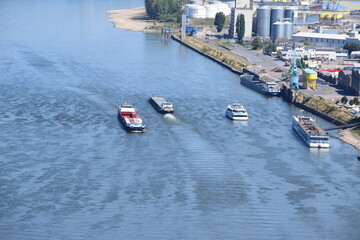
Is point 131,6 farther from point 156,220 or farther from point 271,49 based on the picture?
point 156,220

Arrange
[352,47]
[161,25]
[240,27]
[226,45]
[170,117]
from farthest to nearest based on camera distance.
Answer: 1. [161,25]
2. [240,27]
3. [226,45]
4. [352,47]
5. [170,117]

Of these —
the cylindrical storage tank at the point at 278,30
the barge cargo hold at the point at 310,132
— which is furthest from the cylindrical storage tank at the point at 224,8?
the barge cargo hold at the point at 310,132

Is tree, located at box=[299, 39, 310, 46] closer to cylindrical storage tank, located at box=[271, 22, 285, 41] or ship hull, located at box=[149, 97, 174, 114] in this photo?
cylindrical storage tank, located at box=[271, 22, 285, 41]

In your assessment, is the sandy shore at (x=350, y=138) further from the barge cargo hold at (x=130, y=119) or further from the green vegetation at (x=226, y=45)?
the green vegetation at (x=226, y=45)

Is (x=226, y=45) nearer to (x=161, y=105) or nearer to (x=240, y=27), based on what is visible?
(x=240, y=27)

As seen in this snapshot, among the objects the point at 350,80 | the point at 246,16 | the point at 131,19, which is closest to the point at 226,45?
the point at 246,16

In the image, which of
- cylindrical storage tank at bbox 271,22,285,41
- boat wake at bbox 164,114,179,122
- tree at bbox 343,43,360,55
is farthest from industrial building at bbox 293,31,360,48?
boat wake at bbox 164,114,179,122
